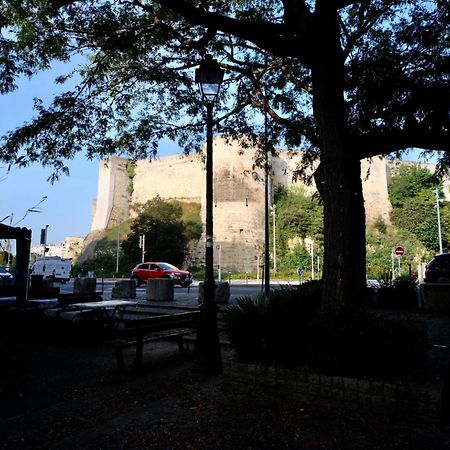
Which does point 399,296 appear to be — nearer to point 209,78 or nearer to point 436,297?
point 436,297

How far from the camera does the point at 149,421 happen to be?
4289mm

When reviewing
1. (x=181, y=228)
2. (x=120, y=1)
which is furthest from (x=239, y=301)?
(x=181, y=228)

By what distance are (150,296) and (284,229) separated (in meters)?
37.1

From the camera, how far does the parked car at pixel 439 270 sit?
1667 centimetres

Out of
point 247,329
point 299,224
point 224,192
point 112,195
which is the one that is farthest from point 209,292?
point 112,195

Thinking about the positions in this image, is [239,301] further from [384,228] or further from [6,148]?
[384,228]

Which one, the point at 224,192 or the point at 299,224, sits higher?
the point at 224,192

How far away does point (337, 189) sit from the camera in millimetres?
5977

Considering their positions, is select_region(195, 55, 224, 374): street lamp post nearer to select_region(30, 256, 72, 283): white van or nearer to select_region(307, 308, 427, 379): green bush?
select_region(307, 308, 427, 379): green bush

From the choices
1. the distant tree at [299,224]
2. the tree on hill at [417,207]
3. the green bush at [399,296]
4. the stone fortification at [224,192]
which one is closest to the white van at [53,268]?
the stone fortification at [224,192]

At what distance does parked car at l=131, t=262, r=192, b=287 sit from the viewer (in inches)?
1059

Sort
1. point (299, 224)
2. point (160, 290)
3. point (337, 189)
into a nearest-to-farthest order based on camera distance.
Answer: point (337, 189)
point (160, 290)
point (299, 224)

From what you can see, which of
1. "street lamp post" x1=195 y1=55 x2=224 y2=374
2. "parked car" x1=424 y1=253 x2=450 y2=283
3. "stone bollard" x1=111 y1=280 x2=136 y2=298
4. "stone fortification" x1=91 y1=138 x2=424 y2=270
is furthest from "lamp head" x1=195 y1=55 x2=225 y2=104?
"stone fortification" x1=91 y1=138 x2=424 y2=270

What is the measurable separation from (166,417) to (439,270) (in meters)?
15.1
